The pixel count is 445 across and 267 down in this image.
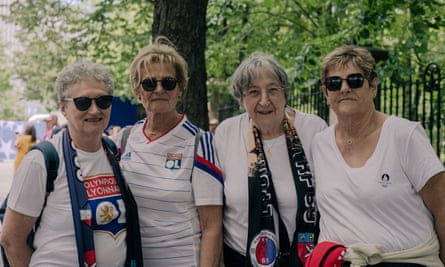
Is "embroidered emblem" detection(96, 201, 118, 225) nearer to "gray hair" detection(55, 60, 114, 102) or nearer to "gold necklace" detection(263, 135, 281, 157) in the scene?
"gray hair" detection(55, 60, 114, 102)

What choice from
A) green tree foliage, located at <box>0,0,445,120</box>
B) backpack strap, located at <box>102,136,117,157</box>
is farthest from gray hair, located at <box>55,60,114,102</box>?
green tree foliage, located at <box>0,0,445,120</box>

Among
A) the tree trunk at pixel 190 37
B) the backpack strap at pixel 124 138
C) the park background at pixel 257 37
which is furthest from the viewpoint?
the park background at pixel 257 37

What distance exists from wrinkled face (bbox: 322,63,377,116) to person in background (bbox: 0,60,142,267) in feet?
4.32

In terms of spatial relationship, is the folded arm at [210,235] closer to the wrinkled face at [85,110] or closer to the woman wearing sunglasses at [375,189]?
the woman wearing sunglasses at [375,189]

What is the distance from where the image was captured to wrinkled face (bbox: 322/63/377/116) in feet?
9.37

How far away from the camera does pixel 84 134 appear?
2910 mm

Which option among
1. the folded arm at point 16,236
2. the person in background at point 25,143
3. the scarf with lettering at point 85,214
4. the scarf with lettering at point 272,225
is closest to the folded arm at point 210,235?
the scarf with lettering at point 272,225

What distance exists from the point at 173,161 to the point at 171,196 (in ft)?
0.70

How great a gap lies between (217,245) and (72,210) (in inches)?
33.9

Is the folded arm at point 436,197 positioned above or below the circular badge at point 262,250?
above

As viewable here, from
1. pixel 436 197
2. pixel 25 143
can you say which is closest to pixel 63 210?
pixel 436 197

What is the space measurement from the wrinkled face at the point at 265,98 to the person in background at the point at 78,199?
85 cm

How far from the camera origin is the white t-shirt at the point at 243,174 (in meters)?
2.99

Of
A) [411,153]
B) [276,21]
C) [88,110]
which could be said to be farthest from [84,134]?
[276,21]
